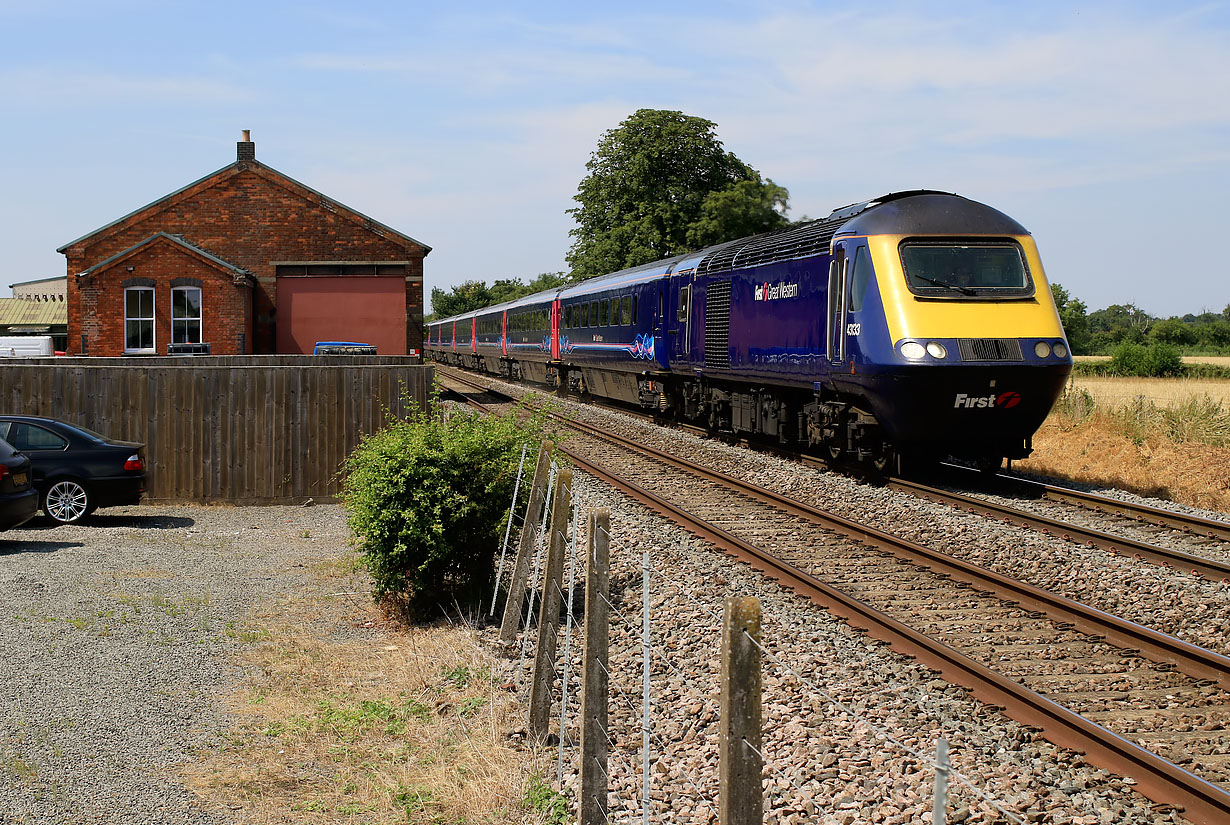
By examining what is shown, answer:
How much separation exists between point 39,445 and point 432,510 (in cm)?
713

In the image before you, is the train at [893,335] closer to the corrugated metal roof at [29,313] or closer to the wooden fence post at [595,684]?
the wooden fence post at [595,684]

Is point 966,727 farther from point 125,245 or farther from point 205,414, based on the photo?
point 125,245

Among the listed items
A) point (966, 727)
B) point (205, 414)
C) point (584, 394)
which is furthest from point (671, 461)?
point (584, 394)

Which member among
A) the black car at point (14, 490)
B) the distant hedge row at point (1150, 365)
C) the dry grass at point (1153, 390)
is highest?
the distant hedge row at point (1150, 365)

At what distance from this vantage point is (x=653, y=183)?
5994cm

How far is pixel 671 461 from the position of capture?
16984 mm

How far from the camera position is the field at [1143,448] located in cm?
1579

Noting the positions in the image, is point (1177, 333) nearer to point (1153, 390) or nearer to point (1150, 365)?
point (1150, 365)

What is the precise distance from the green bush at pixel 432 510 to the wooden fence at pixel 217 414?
561cm

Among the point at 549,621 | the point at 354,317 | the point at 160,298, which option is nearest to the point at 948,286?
the point at 549,621

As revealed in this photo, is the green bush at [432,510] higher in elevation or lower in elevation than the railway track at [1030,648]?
higher

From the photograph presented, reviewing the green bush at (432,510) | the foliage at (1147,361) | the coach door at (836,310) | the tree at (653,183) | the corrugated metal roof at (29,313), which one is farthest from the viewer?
the corrugated metal roof at (29,313)

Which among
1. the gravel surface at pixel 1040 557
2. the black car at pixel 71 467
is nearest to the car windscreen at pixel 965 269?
the gravel surface at pixel 1040 557

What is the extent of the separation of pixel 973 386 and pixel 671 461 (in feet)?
17.2
